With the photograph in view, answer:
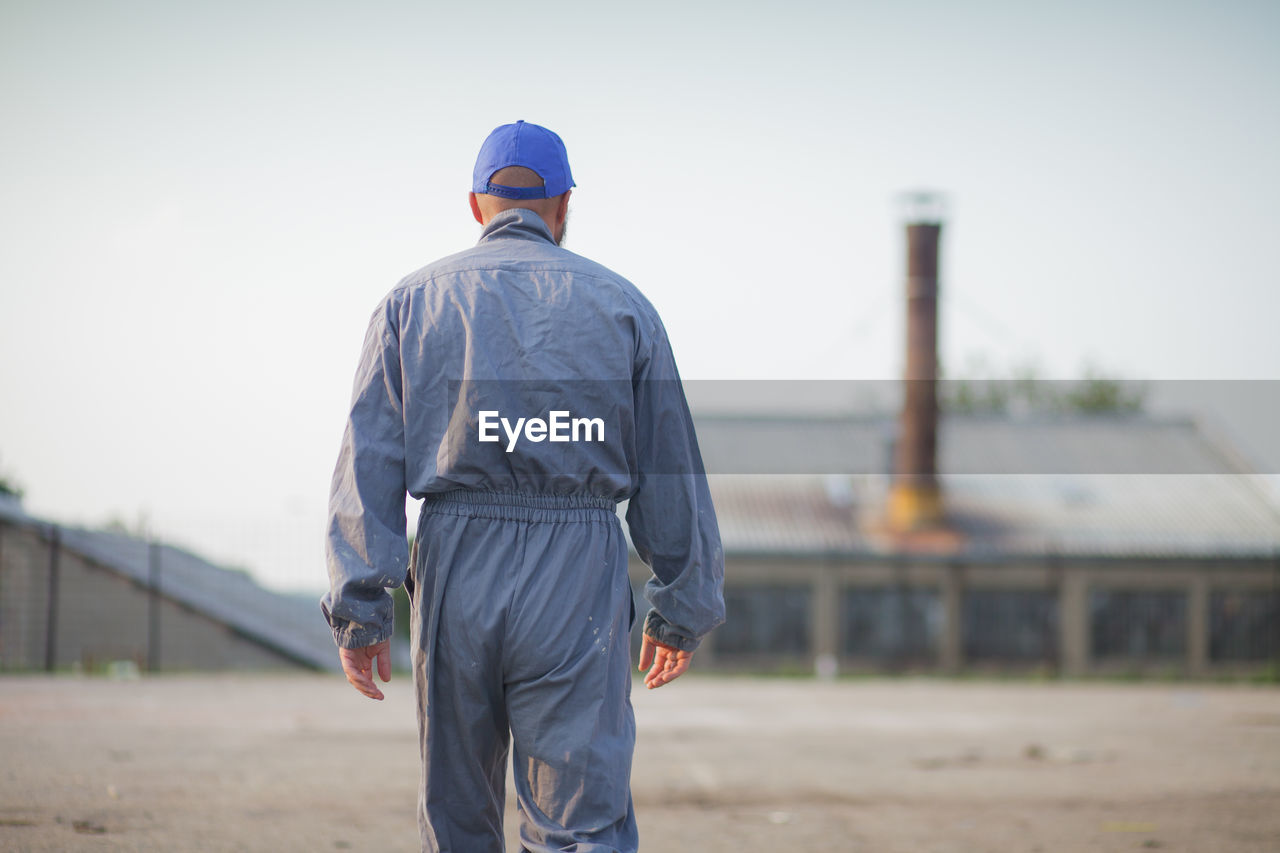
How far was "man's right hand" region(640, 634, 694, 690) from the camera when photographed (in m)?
2.75

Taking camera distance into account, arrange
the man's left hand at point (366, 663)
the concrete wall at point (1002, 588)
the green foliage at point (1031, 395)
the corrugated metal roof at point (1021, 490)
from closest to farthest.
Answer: the man's left hand at point (366, 663) → the concrete wall at point (1002, 588) → the corrugated metal roof at point (1021, 490) → the green foliage at point (1031, 395)

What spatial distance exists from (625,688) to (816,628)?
2486cm

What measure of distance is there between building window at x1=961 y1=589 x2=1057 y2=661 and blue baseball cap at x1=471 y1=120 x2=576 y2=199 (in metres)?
25.3

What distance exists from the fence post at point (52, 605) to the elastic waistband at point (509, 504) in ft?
45.8

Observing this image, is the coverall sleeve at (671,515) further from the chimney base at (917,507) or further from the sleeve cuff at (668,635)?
the chimney base at (917,507)

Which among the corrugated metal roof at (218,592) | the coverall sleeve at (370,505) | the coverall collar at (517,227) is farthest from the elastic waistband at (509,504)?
the corrugated metal roof at (218,592)

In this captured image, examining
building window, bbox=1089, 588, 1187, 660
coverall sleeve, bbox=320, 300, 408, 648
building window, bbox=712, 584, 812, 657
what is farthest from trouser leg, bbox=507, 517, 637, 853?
building window, bbox=1089, 588, 1187, 660

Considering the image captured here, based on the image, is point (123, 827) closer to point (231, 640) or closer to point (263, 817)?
point (263, 817)

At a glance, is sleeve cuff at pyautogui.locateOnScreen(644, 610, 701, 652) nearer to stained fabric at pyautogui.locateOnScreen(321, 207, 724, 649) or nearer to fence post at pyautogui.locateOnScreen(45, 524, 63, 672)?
stained fabric at pyautogui.locateOnScreen(321, 207, 724, 649)

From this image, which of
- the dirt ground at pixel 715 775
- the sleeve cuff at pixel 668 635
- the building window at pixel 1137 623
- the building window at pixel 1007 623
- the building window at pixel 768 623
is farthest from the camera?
the building window at pixel 1137 623

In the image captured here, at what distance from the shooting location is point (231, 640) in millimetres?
17391

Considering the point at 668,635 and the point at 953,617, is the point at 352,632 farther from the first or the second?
the point at 953,617

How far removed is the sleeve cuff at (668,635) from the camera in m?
2.72

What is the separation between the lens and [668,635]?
273cm
